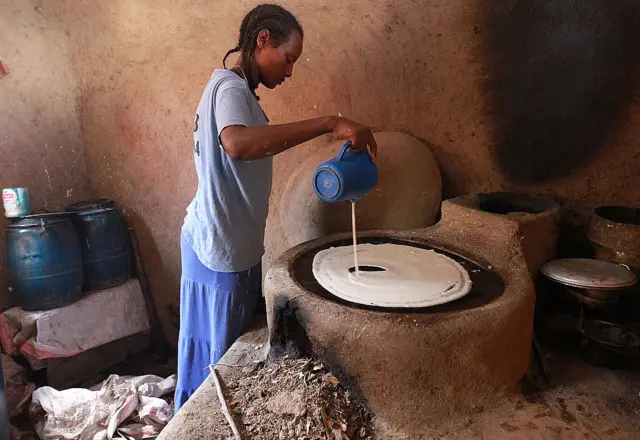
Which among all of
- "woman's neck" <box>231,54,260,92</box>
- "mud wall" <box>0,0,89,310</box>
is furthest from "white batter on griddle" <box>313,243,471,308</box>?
"mud wall" <box>0,0,89,310</box>

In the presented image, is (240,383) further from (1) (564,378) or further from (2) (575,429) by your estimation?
(1) (564,378)

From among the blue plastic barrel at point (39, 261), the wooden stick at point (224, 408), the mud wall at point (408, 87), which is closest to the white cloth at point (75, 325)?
the blue plastic barrel at point (39, 261)

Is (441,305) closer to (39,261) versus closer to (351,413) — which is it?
(351,413)

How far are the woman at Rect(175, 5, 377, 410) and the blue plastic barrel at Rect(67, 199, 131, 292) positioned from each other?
2.00 meters

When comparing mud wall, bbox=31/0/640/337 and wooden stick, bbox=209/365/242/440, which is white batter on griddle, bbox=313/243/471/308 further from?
mud wall, bbox=31/0/640/337

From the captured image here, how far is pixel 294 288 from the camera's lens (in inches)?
63.3

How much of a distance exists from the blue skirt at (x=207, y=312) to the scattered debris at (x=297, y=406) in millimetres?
402

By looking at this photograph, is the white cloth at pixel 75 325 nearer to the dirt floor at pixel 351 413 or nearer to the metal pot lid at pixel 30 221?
the metal pot lid at pixel 30 221

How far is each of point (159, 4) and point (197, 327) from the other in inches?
106

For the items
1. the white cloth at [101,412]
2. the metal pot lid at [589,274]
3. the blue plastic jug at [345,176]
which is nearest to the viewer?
the blue plastic jug at [345,176]

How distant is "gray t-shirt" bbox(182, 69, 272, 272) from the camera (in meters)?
1.59

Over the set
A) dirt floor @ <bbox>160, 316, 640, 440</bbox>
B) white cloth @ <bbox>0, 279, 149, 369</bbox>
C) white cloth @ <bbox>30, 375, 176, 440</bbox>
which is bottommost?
white cloth @ <bbox>30, 375, 176, 440</bbox>

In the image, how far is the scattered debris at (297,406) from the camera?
1307 millimetres

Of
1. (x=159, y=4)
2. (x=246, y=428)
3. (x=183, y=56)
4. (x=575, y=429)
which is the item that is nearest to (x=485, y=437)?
(x=575, y=429)
